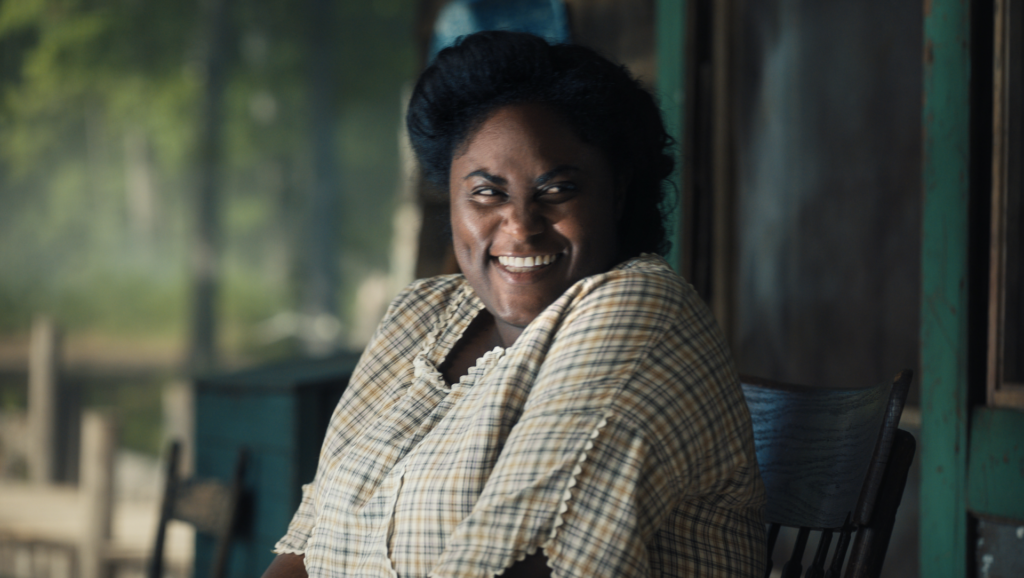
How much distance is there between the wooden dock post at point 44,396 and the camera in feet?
22.3

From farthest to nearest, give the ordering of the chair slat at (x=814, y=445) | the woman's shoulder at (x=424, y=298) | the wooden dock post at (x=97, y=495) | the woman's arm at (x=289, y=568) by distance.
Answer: the wooden dock post at (x=97, y=495)
the woman's shoulder at (x=424, y=298)
the woman's arm at (x=289, y=568)
the chair slat at (x=814, y=445)

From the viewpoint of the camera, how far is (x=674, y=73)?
2.85m

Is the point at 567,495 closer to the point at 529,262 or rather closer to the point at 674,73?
the point at 529,262

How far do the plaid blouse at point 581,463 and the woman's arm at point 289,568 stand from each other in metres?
0.13

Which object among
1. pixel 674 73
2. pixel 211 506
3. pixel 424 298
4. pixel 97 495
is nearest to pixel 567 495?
pixel 424 298

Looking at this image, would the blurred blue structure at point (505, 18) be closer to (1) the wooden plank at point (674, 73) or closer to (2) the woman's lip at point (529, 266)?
(1) the wooden plank at point (674, 73)

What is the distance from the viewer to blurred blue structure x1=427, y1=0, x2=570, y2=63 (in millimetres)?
3076

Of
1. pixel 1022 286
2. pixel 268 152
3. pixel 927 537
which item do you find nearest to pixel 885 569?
pixel 927 537

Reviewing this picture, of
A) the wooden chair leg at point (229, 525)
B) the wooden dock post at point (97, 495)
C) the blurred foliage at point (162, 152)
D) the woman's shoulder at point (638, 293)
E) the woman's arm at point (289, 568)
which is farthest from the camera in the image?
the blurred foliage at point (162, 152)

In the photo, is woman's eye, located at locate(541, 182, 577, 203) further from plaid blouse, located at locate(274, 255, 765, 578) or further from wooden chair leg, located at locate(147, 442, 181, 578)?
wooden chair leg, located at locate(147, 442, 181, 578)

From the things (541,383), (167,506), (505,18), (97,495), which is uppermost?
(505,18)

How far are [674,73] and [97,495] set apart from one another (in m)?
3.94

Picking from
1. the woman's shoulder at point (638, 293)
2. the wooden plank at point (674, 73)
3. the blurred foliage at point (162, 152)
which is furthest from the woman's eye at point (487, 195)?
the blurred foliage at point (162, 152)

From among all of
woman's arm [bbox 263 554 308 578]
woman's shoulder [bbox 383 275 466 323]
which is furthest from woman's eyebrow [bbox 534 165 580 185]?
woman's arm [bbox 263 554 308 578]
